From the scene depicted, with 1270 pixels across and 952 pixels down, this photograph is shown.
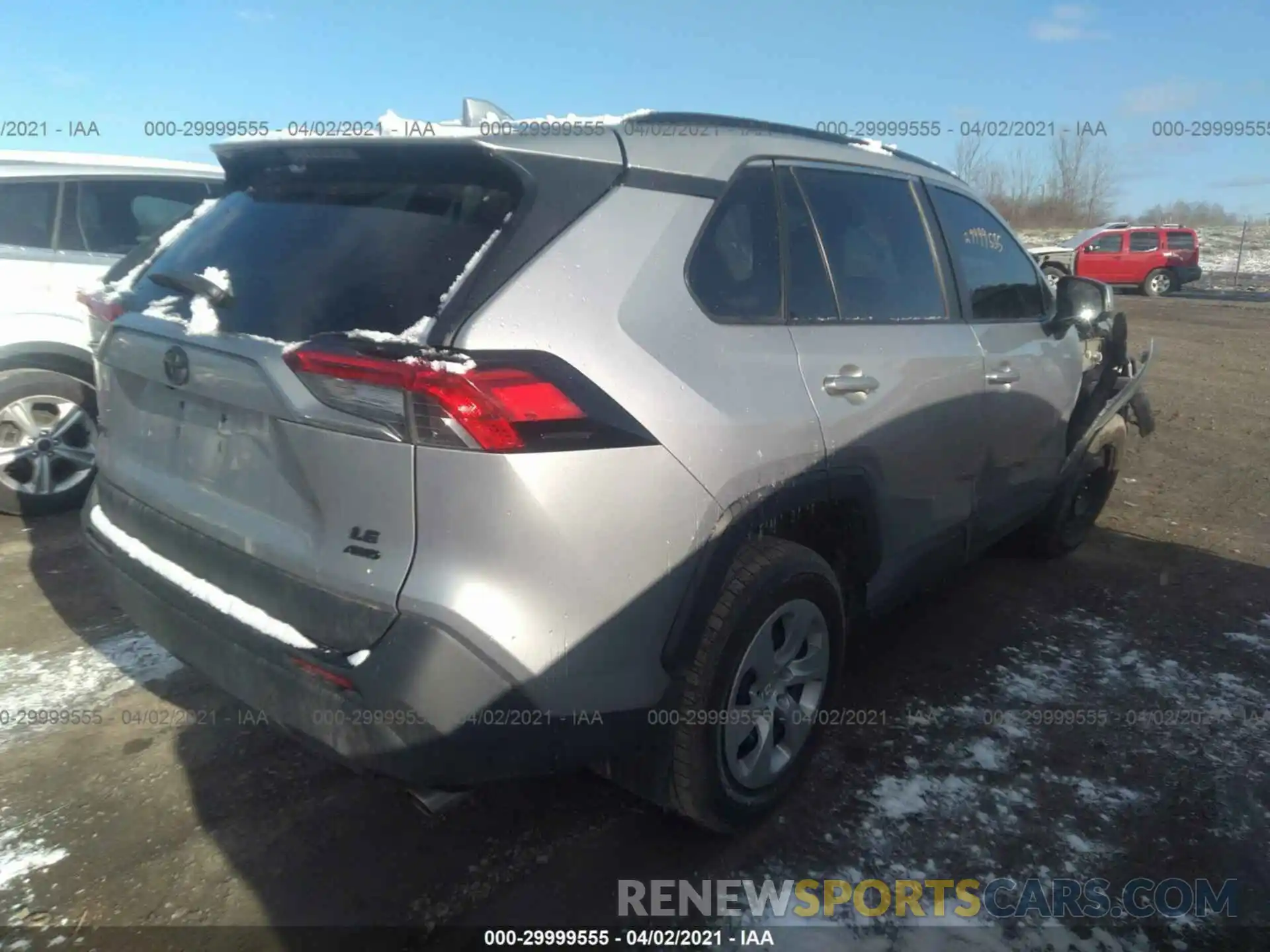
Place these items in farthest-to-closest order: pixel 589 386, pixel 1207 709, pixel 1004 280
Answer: pixel 1004 280
pixel 1207 709
pixel 589 386

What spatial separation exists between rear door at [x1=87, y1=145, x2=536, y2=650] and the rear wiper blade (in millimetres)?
16

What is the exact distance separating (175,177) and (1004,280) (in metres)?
4.80

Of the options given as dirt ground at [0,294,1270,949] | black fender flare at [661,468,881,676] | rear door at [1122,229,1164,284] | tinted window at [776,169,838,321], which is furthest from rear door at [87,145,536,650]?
rear door at [1122,229,1164,284]

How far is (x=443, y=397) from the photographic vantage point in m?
1.84

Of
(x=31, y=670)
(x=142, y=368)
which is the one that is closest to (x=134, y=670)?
(x=31, y=670)

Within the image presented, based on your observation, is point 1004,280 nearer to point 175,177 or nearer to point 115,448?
point 115,448

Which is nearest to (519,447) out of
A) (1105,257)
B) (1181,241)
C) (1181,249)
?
(1105,257)

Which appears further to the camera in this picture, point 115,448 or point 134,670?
point 134,670

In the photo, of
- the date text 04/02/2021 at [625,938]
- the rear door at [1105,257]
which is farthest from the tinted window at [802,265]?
the rear door at [1105,257]

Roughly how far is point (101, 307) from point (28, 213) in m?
2.90

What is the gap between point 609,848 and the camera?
257 cm

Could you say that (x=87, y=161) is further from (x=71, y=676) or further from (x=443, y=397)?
(x=443, y=397)

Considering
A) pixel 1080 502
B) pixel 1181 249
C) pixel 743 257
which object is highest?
pixel 1181 249

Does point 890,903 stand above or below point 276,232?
below
